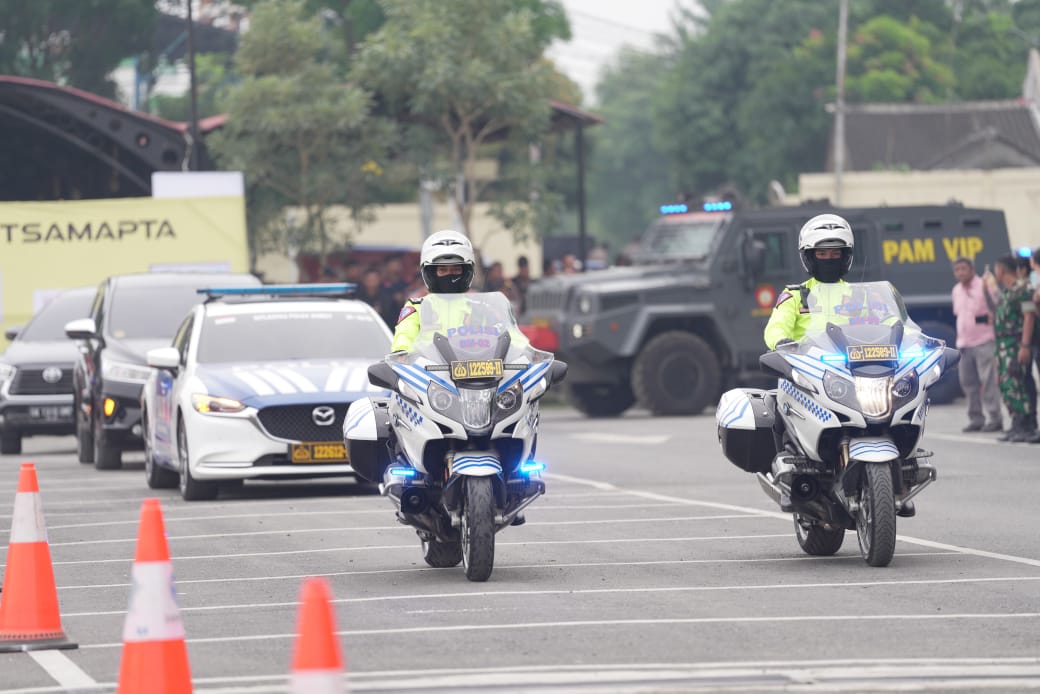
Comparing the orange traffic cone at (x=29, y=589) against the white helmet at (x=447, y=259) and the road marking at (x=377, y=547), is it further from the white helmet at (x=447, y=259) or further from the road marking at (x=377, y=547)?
the road marking at (x=377, y=547)

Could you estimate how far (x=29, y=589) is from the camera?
8.84 m

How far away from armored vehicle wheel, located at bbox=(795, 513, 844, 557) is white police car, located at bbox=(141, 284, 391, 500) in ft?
15.8

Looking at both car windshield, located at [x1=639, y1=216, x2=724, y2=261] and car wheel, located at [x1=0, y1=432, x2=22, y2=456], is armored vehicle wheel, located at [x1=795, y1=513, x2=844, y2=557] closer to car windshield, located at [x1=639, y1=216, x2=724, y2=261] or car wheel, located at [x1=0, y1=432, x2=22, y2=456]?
car wheel, located at [x1=0, y1=432, x2=22, y2=456]

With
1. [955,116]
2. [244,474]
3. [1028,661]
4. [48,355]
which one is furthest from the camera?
[955,116]

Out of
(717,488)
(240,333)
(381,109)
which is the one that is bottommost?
(717,488)

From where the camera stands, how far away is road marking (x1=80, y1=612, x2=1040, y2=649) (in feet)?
29.4

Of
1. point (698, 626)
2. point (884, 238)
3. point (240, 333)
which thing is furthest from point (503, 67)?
point (698, 626)

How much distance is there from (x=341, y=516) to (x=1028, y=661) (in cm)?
727

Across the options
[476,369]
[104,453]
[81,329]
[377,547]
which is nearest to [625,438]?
[104,453]

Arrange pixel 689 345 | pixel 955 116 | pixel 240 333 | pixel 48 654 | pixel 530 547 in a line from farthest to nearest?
pixel 955 116, pixel 689 345, pixel 240 333, pixel 530 547, pixel 48 654

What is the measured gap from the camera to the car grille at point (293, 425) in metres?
15.9

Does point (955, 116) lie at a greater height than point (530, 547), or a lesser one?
greater

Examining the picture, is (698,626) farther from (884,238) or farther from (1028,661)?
(884,238)

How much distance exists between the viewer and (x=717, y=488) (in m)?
16.8
